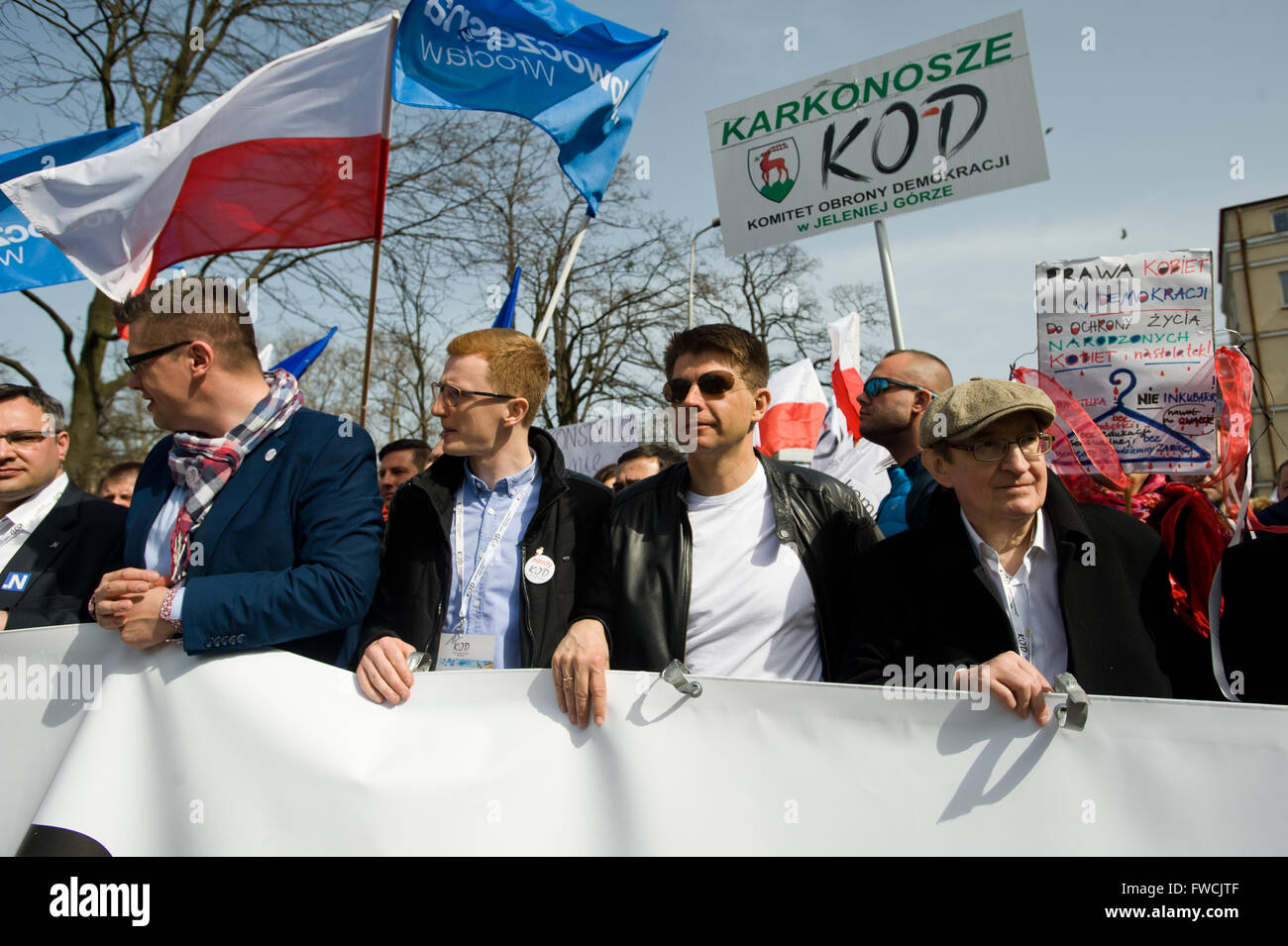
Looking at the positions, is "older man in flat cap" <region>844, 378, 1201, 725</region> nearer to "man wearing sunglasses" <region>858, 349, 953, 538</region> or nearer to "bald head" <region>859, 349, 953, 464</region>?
"man wearing sunglasses" <region>858, 349, 953, 538</region>

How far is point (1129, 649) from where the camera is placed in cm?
212

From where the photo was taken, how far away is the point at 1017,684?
197 centimetres

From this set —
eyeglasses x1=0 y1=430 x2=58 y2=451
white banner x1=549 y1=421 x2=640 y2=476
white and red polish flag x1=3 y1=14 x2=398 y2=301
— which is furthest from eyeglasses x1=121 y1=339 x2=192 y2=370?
white banner x1=549 y1=421 x2=640 y2=476

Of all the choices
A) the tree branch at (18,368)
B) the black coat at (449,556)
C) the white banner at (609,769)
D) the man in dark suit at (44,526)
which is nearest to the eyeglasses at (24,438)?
the man in dark suit at (44,526)

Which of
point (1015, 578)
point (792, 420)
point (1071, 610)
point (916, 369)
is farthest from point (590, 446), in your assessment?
point (1071, 610)

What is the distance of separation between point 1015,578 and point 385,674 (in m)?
1.58

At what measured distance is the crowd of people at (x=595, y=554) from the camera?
2.21 m

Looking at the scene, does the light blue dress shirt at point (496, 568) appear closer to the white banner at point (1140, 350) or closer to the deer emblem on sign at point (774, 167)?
the white banner at point (1140, 350)

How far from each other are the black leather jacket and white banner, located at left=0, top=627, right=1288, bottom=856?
27 centimetres

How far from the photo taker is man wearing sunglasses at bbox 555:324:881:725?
249 cm

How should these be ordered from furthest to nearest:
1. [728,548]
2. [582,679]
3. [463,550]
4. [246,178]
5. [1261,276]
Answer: [1261,276] < [246,178] < [463,550] < [728,548] < [582,679]

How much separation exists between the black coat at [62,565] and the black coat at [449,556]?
3.03 feet

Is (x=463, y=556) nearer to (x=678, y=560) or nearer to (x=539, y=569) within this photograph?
(x=539, y=569)
